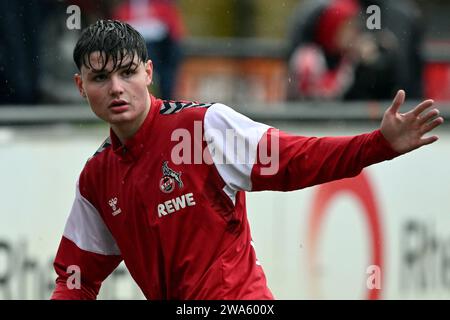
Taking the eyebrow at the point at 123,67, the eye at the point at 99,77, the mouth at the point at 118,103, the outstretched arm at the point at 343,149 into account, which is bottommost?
the outstretched arm at the point at 343,149

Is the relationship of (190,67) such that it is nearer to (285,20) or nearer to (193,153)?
(285,20)

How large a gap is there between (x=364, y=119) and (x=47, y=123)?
8.08ft

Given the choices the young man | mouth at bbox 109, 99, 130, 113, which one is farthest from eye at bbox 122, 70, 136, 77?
mouth at bbox 109, 99, 130, 113

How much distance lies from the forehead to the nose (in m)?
0.04

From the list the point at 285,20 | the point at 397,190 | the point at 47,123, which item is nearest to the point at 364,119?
the point at 397,190

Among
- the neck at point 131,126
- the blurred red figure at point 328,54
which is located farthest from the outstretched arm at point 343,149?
the blurred red figure at point 328,54

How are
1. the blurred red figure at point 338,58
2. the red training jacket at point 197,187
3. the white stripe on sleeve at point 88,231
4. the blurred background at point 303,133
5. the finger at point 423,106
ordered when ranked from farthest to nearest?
the blurred red figure at point 338,58 → the blurred background at point 303,133 → the white stripe on sleeve at point 88,231 → the red training jacket at point 197,187 → the finger at point 423,106

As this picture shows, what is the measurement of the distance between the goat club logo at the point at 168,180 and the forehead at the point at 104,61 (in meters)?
0.47

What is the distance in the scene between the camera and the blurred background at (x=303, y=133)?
28.3 ft

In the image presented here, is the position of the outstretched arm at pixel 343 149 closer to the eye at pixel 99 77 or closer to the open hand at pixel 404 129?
the open hand at pixel 404 129

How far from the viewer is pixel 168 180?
5266mm

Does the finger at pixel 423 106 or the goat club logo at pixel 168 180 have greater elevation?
the finger at pixel 423 106

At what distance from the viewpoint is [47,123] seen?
28.9 ft

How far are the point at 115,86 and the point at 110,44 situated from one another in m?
0.18
